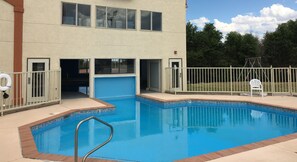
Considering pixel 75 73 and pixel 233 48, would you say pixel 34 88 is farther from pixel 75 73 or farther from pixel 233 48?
pixel 233 48

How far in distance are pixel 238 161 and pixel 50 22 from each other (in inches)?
410

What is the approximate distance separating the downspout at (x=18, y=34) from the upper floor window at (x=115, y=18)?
3.76m

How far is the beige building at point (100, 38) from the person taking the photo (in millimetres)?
10406

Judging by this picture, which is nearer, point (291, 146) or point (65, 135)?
point (291, 146)

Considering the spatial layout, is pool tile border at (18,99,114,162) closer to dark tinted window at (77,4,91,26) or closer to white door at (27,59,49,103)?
white door at (27,59,49,103)

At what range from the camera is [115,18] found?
1341cm

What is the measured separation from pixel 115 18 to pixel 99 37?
61.4 inches

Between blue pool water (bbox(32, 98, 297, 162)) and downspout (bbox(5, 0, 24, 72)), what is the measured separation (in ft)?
12.4

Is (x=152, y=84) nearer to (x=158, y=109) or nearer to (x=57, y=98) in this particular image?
(x=158, y=109)

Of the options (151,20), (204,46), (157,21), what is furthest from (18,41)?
(204,46)

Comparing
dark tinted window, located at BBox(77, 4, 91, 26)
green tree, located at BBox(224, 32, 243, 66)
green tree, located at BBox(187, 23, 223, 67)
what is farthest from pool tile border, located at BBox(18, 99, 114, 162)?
green tree, located at BBox(224, 32, 243, 66)

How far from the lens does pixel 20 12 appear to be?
10383mm

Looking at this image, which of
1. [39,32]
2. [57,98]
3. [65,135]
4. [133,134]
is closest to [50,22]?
[39,32]

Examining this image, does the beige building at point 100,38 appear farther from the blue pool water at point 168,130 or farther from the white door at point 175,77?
the blue pool water at point 168,130
